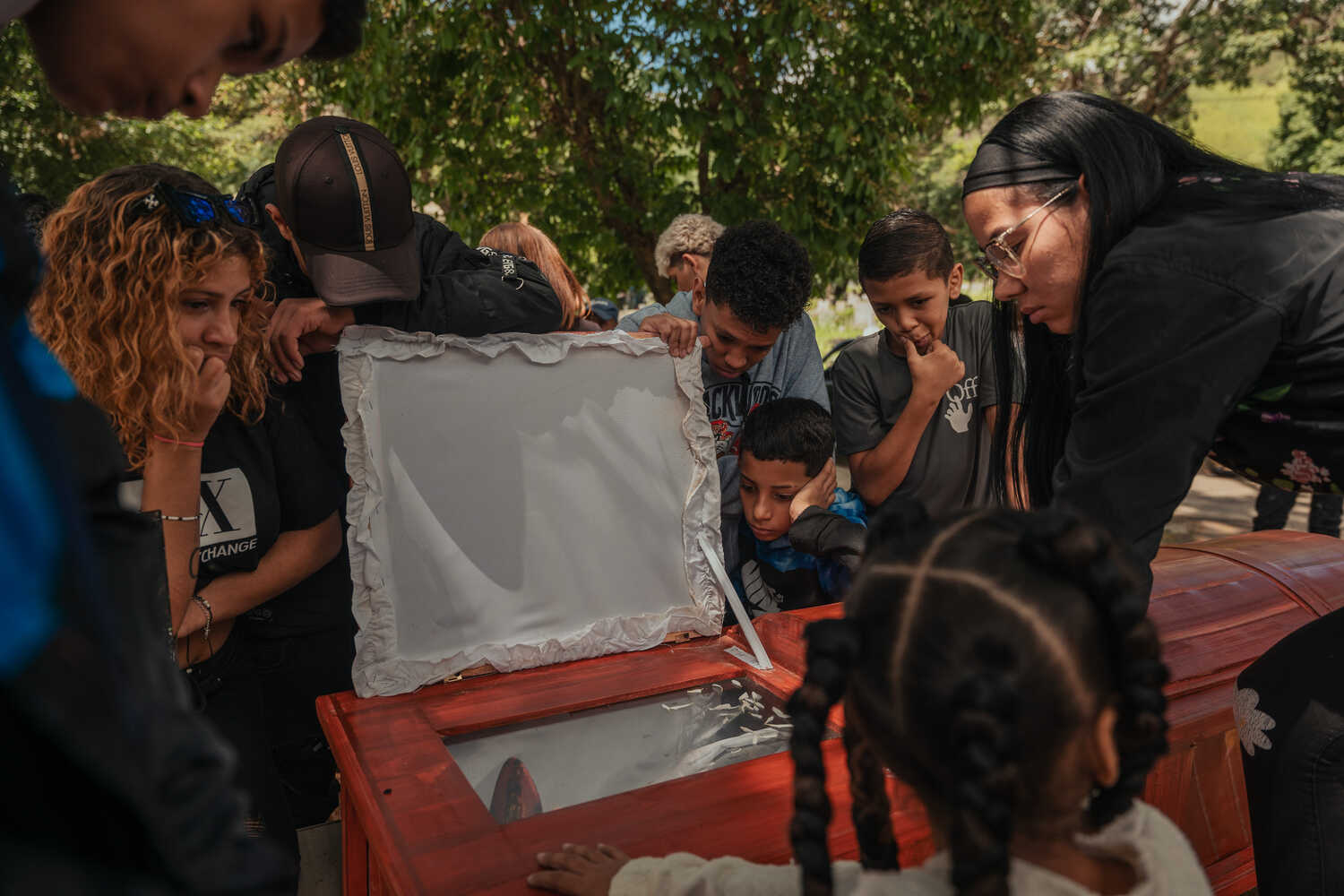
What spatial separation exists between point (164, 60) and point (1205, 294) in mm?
1234

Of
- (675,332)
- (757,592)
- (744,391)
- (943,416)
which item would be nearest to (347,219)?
(675,332)

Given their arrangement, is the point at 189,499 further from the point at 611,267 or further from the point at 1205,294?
the point at 611,267

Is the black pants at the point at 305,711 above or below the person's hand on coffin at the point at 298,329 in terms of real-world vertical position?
below

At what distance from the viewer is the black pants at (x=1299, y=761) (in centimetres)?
134

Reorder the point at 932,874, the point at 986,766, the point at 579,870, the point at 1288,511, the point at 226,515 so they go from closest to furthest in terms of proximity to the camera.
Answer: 1. the point at 986,766
2. the point at 932,874
3. the point at 579,870
4. the point at 226,515
5. the point at 1288,511

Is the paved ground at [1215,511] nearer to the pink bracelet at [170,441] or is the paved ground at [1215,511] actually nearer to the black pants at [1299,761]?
the black pants at [1299,761]

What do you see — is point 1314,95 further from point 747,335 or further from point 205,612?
point 205,612

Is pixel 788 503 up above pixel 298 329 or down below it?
below

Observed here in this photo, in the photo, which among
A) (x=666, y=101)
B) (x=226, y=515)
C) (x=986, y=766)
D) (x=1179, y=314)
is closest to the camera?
(x=986, y=766)

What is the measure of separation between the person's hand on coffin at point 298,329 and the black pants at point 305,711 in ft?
1.89

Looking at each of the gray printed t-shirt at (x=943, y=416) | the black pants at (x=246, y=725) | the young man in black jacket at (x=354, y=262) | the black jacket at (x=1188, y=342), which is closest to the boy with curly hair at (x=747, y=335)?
the gray printed t-shirt at (x=943, y=416)

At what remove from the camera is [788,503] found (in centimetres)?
235

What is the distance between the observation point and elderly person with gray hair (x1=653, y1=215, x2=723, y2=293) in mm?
3727

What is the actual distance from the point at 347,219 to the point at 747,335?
1.00 meters
